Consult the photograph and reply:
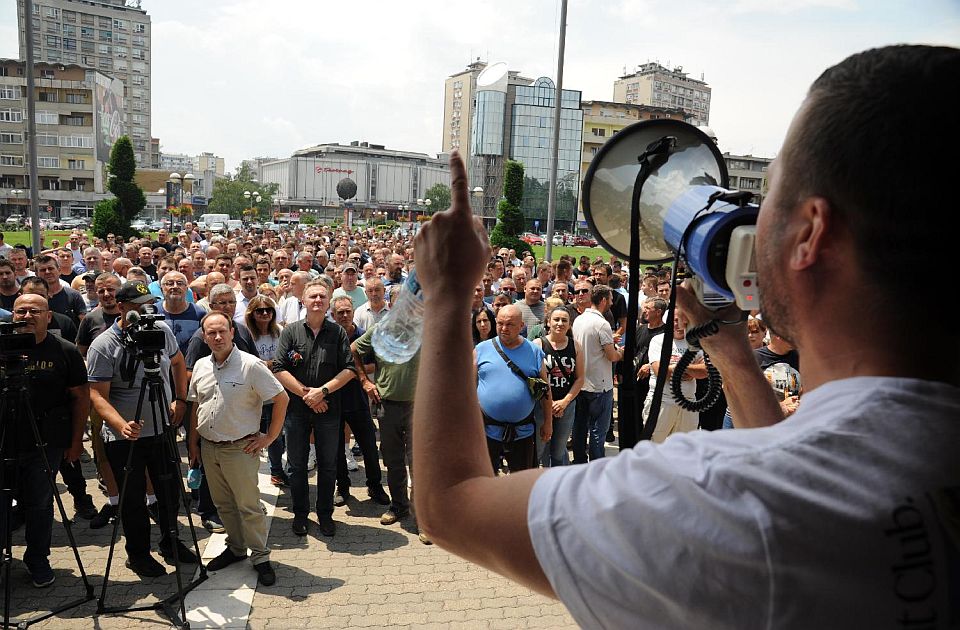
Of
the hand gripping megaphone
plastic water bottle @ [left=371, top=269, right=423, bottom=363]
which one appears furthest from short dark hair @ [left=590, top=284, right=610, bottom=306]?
plastic water bottle @ [left=371, top=269, right=423, bottom=363]

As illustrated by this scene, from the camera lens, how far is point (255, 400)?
5.29 metres

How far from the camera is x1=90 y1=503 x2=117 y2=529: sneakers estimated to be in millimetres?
5945

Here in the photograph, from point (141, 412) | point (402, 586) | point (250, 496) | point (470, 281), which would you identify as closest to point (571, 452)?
point (402, 586)

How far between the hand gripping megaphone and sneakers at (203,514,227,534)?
17.4ft

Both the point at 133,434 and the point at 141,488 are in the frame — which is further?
the point at 141,488

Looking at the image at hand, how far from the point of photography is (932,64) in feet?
2.85

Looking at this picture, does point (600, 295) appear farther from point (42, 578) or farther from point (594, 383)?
point (42, 578)

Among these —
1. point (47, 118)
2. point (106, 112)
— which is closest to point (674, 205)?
point (47, 118)

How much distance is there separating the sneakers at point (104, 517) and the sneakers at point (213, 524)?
0.73 meters

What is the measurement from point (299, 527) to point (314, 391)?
1.16 metres

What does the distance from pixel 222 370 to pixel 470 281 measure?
462 centimetres

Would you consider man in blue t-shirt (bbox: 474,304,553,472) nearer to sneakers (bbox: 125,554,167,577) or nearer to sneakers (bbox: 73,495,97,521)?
sneakers (bbox: 125,554,167,577)

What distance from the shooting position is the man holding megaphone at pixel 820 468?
0.77 meters

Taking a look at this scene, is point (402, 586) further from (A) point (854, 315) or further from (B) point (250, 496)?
(A) point (854, 315)
